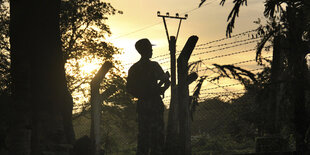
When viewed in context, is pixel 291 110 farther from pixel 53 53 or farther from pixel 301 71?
pixel 53 53

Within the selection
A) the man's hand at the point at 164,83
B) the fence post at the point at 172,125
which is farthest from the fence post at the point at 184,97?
the man's hand at the point at 164,83

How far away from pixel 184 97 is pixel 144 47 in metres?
1.41

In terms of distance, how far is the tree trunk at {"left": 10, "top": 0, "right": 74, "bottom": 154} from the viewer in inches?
265

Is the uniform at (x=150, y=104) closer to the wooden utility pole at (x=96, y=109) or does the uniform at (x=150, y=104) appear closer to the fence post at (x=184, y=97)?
the fence post at (x=184, y=97)

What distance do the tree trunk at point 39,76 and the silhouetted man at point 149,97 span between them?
1293mm

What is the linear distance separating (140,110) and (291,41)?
9.14 feet

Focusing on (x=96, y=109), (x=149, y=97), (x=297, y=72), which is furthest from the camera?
(x=96, y=109)

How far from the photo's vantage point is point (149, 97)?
7426mm

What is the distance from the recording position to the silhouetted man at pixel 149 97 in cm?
740

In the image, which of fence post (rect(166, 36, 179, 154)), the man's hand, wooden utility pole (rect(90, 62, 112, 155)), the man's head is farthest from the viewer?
wooden utility pole (rect(90, 62, 112, 155))

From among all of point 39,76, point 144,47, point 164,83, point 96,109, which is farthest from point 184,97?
point 96,109

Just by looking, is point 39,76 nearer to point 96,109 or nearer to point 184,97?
point 184,97

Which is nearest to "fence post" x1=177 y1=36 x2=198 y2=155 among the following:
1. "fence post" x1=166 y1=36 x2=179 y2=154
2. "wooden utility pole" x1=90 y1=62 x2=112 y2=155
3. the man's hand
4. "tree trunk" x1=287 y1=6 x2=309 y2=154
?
"fence post" x1=166 y1=36 x2=179 y2=154

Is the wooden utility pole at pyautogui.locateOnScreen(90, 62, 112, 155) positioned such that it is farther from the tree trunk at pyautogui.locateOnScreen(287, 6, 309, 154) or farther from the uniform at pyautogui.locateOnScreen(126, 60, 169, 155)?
the tree trunk at pyautogui.locateOnScreen(287, 6, 309, 154)
